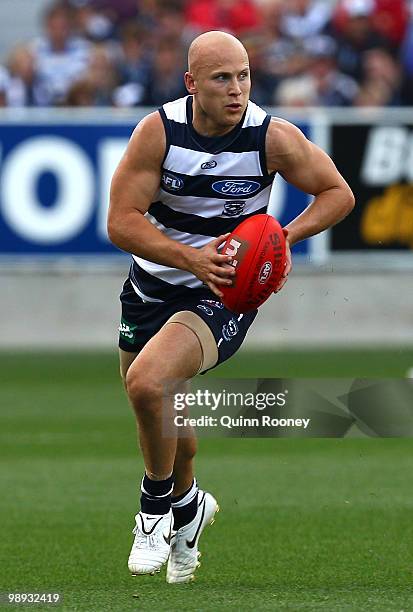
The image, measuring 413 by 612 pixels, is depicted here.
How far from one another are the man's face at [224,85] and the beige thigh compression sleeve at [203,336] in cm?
82

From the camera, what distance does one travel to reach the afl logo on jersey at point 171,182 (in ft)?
20.3

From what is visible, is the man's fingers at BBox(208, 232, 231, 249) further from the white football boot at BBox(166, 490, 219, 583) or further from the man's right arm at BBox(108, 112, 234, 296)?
the white football boot at BBox(166, 490, 219, 583)

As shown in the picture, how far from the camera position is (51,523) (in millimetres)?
7688

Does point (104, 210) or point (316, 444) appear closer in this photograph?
point (316, 444)

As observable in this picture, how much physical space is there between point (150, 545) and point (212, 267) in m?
1.17

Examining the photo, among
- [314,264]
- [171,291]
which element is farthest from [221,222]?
[314,264]

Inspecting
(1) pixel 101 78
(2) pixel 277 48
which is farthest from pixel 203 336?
(2) pixel 277 48

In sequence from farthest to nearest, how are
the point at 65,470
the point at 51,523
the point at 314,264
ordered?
the point at 314,264, the point at 65,470, the point at 51,523

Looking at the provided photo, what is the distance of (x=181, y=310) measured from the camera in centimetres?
631

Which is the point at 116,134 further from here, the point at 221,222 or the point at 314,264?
the point at 221,222

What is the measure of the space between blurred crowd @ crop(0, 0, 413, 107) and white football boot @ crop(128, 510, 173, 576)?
427 inches

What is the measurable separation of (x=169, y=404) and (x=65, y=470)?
3568 mm

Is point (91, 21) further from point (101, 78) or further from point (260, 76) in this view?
point (260, 76)

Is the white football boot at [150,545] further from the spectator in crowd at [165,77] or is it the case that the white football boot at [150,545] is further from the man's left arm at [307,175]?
the spectator in crowd at [165,77]
